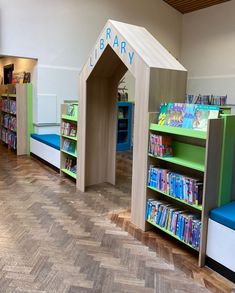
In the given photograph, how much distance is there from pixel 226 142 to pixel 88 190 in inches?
102

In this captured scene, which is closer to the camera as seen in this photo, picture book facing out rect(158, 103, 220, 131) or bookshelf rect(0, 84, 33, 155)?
picture book facing out rect(158, 103, 220, 131)

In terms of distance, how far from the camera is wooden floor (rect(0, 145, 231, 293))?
7.48ft

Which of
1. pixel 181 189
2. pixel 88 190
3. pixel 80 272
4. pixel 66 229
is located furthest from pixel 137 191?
pixel 88 190

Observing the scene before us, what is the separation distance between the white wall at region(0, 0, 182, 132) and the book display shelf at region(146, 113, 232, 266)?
177 inches

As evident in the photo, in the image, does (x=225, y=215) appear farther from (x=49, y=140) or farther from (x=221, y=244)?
(x=49, y=140)

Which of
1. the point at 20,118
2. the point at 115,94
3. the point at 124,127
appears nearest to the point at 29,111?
the point at 20,118

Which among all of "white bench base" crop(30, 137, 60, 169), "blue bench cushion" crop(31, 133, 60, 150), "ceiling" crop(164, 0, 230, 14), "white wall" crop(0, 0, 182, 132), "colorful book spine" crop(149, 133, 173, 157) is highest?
"ceiling" crop(164, 0, 230, 14)

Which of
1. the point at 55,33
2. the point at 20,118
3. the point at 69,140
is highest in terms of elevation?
the point at 55,33

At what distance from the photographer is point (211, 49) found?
8.56 m

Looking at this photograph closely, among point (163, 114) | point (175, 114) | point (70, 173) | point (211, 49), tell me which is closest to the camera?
point (175, 114)

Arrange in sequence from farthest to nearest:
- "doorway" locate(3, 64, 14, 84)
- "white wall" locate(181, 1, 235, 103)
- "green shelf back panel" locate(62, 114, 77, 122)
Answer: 1. "doorway" locate(3, 64, 14, 84)
2. "white wall" locate(181, 1, 235, 103)
3. "green shelf back panel" locate(62, 114, 77, 122)

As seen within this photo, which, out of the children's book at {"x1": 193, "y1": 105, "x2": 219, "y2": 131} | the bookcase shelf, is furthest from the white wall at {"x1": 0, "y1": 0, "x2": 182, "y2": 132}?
the children's book at {"x1": 193, "y1": 105, "x2": 219, "y2": 131}

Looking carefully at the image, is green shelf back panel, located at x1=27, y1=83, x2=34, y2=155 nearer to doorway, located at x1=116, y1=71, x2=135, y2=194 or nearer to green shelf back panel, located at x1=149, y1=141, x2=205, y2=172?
doorway, located at x1=116, y1=71, x2=135, y2=194

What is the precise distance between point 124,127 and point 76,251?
551 cm
